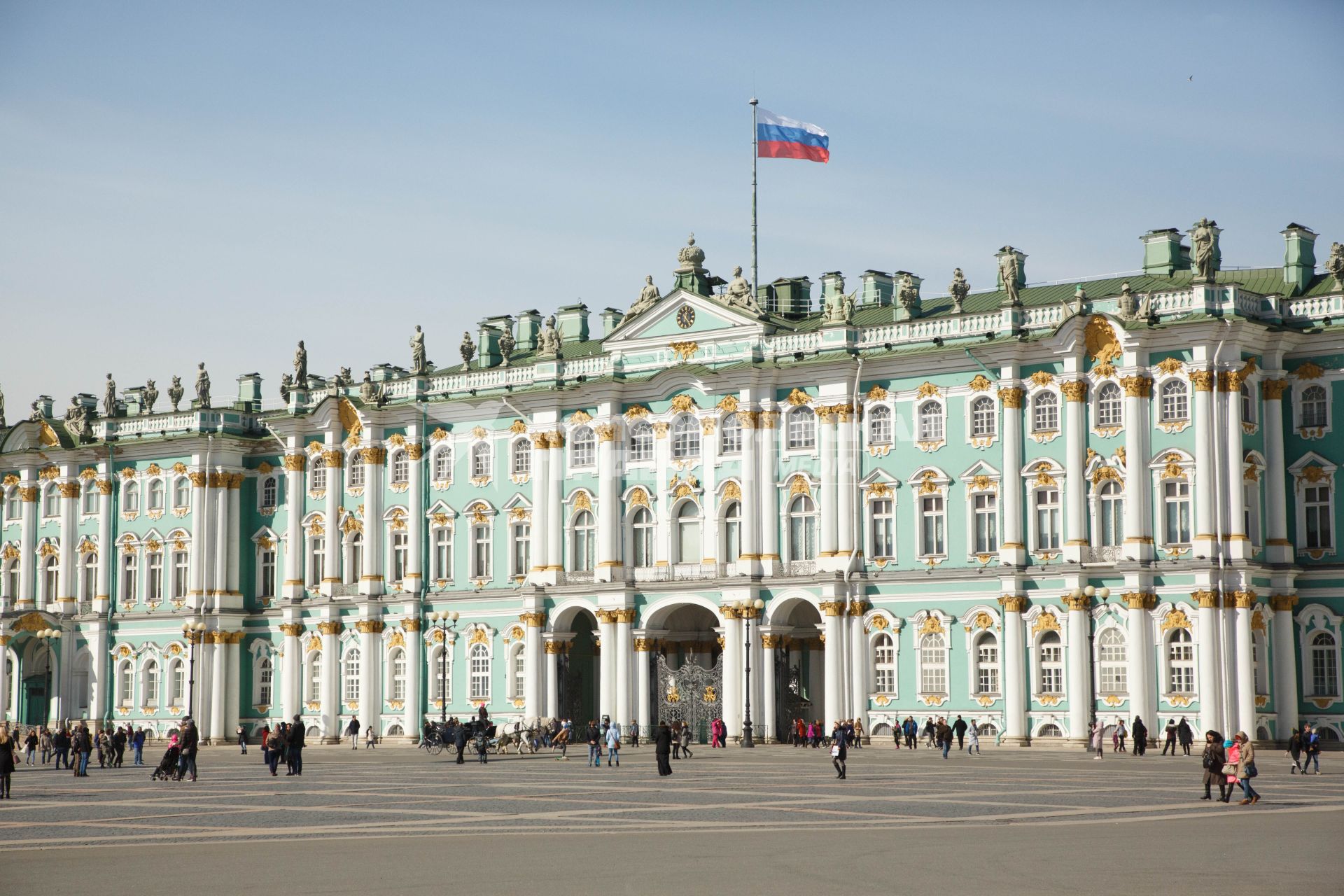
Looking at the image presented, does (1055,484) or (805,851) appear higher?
(1055,484)

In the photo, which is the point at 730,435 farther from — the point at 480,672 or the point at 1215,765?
the point at 1215,765

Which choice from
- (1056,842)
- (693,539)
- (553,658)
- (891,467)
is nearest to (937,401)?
(891,467)

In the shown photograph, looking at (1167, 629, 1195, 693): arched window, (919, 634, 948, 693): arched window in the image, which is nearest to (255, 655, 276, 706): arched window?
(919, 634, 948, 693): arched window

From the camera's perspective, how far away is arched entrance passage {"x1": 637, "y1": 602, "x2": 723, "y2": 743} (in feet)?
246

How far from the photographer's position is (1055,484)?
67875 millimetres

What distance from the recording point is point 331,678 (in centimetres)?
8512

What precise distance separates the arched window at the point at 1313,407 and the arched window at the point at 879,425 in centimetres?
1473

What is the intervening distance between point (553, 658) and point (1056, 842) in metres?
51.8

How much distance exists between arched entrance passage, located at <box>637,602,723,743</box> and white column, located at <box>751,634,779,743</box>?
2191mm

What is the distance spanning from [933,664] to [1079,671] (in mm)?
5976

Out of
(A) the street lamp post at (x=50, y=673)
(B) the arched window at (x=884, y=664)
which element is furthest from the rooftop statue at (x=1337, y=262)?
(A) the street lamp post at (x=50, y=673)

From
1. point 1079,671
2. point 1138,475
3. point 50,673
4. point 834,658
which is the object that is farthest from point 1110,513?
point 50,673

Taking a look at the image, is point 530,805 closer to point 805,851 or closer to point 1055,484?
point 805,851

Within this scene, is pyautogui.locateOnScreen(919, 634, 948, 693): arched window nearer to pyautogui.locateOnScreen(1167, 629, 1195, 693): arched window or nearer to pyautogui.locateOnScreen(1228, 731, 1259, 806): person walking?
pyautogui.locateOnScreen(1167, 629, 1195, 693): arched window
